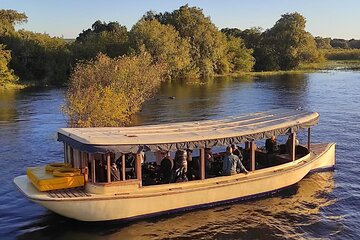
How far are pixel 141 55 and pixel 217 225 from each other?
30.7m

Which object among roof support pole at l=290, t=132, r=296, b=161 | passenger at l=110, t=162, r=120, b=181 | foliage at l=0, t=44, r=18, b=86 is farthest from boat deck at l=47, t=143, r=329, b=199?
foliage at l=0, t=44, r=18, b=86

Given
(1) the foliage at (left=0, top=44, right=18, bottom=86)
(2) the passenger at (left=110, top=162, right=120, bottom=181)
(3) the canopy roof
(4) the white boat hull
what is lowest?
(4) the white boat hull

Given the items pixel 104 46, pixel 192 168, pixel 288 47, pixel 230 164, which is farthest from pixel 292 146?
pixel 288 47

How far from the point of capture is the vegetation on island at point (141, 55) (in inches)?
1403

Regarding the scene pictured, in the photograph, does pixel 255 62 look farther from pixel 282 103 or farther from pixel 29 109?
pixel 29 109

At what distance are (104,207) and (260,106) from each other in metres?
31.4

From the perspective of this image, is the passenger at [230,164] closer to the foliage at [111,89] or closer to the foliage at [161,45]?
the foliage at [111,89]

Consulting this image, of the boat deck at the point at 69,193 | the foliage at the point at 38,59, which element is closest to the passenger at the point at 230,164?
the boat deck at the point at 69,193

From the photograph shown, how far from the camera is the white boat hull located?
14164 millimetres

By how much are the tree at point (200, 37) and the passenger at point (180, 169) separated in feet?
206

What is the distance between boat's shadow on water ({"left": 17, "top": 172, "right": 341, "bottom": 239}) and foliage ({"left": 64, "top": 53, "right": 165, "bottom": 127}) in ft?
35.8

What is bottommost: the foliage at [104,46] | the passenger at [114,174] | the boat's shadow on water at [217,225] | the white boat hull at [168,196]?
the boat's shadow on water at [217,225]

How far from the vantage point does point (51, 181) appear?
47.0 ft

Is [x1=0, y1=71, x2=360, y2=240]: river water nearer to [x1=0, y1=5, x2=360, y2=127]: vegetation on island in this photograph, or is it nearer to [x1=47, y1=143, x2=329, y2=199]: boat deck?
[x1=47, y1=143, x2=329, y2=199]: boat deck
